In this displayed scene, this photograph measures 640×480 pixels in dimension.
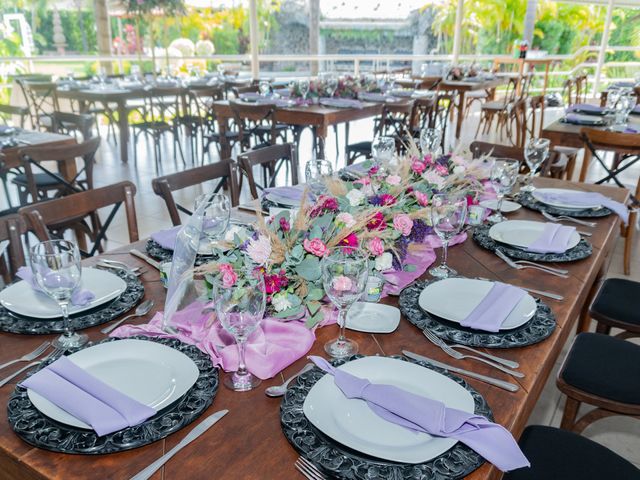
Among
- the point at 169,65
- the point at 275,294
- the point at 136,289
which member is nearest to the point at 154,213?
the point at 136,289

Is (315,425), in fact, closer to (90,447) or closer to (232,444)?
(232,444)

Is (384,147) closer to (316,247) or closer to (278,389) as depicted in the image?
(316,247)

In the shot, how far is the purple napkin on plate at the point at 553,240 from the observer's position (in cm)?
147

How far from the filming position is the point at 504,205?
1.93 metres

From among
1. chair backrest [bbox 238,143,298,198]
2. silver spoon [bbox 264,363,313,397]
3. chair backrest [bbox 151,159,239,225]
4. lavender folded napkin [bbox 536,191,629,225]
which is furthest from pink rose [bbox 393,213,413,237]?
chair backrest [bbox 238,143,298,198]

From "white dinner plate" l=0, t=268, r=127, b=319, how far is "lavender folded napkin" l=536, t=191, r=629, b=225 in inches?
59.1

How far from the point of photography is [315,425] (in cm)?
77

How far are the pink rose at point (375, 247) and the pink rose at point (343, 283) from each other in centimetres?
19

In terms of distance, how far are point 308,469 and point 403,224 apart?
2.19ft

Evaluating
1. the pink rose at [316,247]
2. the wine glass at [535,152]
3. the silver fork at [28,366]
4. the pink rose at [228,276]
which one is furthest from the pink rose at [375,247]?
the wine glass at [535,152]

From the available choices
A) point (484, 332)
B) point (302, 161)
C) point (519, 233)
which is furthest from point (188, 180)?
point (302, 161)

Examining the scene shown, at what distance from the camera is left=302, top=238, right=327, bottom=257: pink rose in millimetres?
1051

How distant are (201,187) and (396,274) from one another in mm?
3898

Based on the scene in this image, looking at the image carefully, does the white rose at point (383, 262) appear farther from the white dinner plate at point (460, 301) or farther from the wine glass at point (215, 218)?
the wine glass at point (215, 218)
